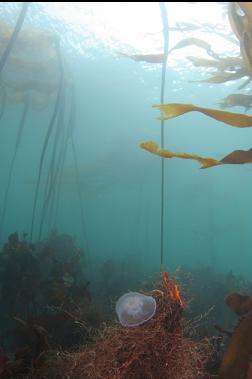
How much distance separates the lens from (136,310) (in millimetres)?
1916

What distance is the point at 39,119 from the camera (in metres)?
22.0

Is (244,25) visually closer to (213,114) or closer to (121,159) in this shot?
(213,114)

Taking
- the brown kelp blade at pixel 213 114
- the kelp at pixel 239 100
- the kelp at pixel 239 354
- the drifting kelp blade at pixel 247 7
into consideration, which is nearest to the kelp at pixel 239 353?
the kelp at pixel 239 354

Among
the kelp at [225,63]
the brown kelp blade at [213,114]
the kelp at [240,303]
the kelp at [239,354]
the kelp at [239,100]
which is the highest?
the kelp at [225,63]

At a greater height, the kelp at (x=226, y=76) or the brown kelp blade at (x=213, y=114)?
the kelp at (x=226, y=76)

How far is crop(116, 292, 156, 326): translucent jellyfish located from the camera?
6.20ft

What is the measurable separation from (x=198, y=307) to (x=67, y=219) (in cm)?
6453

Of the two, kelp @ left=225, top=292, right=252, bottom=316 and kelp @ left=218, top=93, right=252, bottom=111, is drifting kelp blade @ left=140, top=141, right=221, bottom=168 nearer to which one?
kelp @ left=225, top=292, right=252, bottom=316

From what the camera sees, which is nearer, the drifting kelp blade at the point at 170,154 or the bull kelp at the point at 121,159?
the drifting kelp blade at the point at 170,154

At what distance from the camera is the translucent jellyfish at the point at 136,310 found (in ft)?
6.20

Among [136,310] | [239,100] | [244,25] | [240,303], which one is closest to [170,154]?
[136,310]

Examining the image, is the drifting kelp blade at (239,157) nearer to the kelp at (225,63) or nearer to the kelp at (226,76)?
the kelp at (226,76)

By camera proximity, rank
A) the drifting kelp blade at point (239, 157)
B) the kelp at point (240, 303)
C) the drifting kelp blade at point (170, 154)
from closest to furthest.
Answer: the drifting kelp blade at point (170, 154)
the drifting kelp blade at point (239, 157)
the kelp at point (240, 303)

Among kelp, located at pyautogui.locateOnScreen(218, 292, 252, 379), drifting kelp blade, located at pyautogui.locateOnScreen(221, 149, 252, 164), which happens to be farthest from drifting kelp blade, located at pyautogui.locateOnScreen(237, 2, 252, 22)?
kelp, located at pyautogui.locateOnScreen(218, 292, 252, 379)
